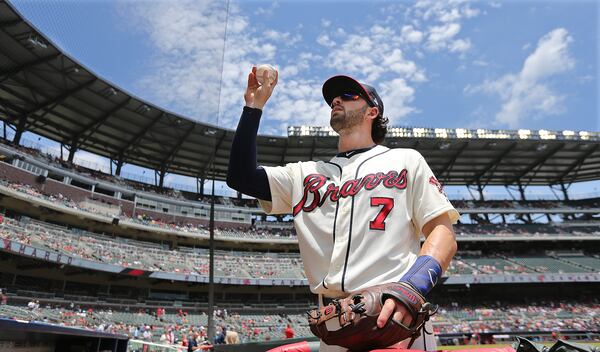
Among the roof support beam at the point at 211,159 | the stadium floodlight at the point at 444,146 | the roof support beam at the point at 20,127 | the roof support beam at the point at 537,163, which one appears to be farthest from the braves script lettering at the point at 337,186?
the roof support beam at the point at 537,163

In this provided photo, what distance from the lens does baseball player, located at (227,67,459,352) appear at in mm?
1521

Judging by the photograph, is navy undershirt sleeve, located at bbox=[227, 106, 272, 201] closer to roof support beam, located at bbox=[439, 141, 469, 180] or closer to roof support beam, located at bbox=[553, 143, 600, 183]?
roof support beam, located at bbox=[439, 141, 469, 180]

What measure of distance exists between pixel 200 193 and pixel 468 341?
27103mm

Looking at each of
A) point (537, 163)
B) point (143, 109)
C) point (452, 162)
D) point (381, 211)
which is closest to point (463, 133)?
point (452, 162)

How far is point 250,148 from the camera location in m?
1.80

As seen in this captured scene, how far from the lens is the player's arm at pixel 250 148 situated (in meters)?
1.80

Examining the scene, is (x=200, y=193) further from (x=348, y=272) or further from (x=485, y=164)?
(x=348, y=272)

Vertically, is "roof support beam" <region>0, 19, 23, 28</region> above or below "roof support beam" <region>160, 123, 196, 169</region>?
above

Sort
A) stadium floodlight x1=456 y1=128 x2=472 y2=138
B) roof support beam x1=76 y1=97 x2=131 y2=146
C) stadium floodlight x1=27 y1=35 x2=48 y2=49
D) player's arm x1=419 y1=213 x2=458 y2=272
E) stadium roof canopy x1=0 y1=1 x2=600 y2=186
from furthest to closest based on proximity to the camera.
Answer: stadium floodlight x1=456 y1=128 x2=472 y2=138 → roof support beam x1=76 y1=97 x2=131 y2=146 → stadium roof canopy x1=0 y1=1 x2=600 y2=186 → stadium floodlight x1=27 y1=35 x2=48 y2=49 → player's arm x1=419 y1=213 x2=458 y2=272

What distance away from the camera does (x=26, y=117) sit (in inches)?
1115

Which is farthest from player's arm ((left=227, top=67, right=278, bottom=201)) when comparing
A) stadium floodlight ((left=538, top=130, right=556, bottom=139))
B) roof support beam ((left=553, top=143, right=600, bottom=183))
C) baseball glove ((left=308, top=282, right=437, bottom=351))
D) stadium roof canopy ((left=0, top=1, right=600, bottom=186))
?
roof support beam ((left=553, top=143, right=600, bottom=183))

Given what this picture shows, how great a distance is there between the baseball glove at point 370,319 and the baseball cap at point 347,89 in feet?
3.42

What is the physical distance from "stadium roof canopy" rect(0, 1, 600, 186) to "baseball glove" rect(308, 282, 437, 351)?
24571mm

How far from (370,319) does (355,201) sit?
2.00 ft
